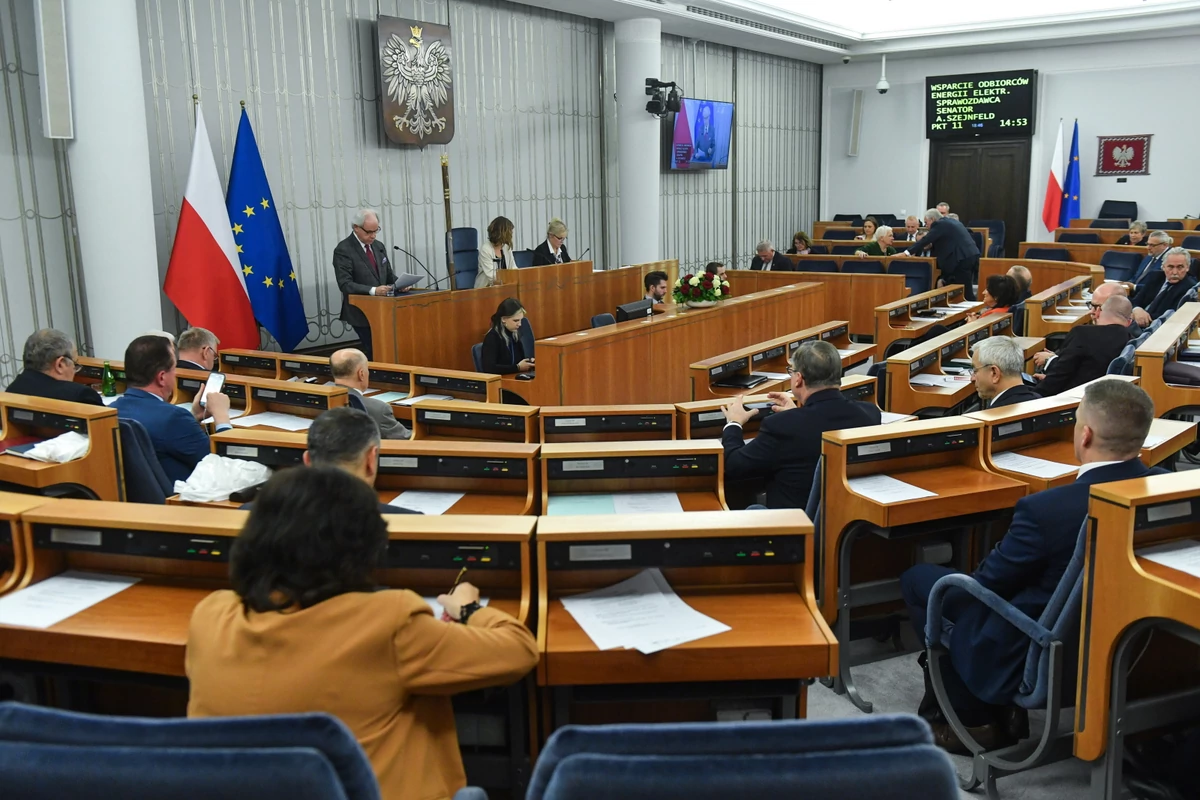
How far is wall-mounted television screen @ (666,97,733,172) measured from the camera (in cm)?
1323

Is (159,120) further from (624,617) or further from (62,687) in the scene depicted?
(624,617)

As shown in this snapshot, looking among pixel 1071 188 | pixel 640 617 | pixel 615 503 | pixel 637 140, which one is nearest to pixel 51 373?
pixel 615 503

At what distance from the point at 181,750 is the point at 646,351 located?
5734 millimetres

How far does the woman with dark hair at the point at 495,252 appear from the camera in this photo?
8531 mm

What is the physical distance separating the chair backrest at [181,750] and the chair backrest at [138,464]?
9.21ft

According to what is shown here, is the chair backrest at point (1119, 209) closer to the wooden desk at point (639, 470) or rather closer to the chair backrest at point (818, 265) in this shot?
the chair backrest at point (818, 265)

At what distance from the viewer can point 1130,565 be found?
2322 mm

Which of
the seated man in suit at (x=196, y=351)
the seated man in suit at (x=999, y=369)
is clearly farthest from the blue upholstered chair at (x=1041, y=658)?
the seated man in suit at (x=196, y=351)

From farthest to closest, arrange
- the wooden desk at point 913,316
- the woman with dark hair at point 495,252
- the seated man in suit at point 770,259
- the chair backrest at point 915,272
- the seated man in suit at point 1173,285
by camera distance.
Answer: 1. the seated man in suit at point 770,259
2. the chair backrest at point 915,272
3. the woman with dark hair at point 495,252
4. the seated man in suit at point 1173,285
5. the wooden desk at point 913,316

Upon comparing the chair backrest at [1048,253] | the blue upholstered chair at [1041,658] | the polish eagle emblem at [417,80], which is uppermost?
the polish eagle emblem at [417,80]

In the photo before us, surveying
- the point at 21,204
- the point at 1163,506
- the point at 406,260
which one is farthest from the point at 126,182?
the point at 1163,506

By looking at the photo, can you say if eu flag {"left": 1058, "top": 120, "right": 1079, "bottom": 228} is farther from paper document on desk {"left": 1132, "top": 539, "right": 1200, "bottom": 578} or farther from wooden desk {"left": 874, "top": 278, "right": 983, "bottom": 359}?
paper document on desk {"left": 1132, "top": 539, "right": 1200, "bottom": 578}

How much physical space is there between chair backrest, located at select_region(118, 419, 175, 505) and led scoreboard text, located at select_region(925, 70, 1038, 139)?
14.7 m

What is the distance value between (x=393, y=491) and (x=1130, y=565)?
230 cm
